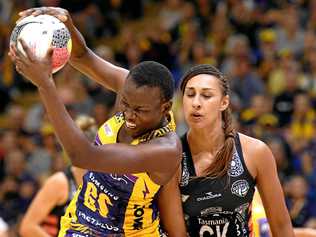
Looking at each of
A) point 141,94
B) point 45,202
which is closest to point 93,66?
point 141,94

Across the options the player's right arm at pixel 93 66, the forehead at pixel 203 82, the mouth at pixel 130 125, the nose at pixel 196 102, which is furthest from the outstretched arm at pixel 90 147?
the player's right arm at pixel 93 66

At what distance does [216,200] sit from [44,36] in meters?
1.36

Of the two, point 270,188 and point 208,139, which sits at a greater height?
point 208,139

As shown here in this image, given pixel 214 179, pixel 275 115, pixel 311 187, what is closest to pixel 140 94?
pixel 214 179

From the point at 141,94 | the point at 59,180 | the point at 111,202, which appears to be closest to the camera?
the point at 141,94

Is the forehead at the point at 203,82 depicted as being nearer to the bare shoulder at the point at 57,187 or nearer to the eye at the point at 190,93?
the eye at the point at 190,93

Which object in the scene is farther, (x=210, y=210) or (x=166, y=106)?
(x=210, y=210)

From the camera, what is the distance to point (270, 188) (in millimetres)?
4562

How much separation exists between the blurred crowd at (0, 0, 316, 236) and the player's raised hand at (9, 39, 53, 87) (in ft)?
15.7

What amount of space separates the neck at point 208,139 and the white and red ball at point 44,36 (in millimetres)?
986

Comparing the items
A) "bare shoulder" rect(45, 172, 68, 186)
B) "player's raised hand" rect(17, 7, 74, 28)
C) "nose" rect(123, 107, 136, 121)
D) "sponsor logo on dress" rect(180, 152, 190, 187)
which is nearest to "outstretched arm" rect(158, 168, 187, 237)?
"sponsor logo on dress" rect(180, 152, 190, 187)

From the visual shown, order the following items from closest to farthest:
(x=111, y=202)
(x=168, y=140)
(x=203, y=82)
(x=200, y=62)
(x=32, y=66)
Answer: (x=32, y=66)
(x=168, y=140)
(x=111, y=202)
(x=203, y=82)
(x=200, y=62)

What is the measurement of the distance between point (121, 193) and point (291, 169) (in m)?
4.88

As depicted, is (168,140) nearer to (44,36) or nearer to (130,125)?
(130,125)
